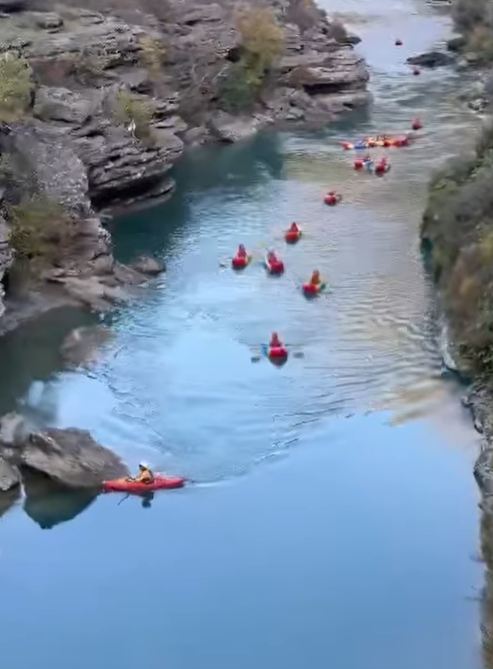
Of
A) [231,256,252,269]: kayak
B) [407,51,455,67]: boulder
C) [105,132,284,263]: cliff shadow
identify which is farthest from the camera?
[407,51,455,67]: boulder

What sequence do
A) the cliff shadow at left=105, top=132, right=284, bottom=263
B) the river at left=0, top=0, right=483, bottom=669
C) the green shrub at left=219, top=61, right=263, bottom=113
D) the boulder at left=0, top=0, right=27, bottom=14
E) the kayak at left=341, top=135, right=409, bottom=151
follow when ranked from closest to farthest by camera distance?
the river at left=0, top=0, right=483, bottom=669
the cliff shadow at left=105, top=132, right=284, bottom=263
the kayak at left=341, top=135, right=409, bottom=151
the boulder at left=0, top=0, right=27, bottom=14
the green shrub at left=219, top=61, right=263, bottom=113

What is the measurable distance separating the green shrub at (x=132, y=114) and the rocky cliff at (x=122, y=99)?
0.21ft

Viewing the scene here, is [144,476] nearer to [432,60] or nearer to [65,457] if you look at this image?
[65,457]

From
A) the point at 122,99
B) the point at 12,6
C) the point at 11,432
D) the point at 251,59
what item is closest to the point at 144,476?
the point at 11,432

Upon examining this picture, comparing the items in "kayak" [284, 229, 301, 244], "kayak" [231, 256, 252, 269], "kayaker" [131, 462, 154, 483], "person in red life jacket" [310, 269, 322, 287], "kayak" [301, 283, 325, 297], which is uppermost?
"kayaker" [131, 462, 154, 483]

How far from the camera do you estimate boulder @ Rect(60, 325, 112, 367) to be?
3534 centimetres

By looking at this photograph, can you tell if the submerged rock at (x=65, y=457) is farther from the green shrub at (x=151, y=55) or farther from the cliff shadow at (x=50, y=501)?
the green shrub at (x=151, y=55)

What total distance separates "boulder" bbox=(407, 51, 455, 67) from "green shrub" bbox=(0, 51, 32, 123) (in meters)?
31.7

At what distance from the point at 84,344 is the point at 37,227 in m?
6.07

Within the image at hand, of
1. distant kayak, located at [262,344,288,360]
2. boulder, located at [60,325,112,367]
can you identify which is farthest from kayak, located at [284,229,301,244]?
distant kayak, located at [262,344,288,360]

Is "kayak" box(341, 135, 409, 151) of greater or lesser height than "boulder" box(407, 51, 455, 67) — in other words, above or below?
above

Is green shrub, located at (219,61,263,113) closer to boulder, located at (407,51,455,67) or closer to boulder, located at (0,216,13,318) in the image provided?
boulder, located at (407,51,455,67)

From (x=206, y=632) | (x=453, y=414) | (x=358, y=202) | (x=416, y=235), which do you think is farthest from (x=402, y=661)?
(x=358, y=202)

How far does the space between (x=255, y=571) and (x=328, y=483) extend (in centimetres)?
368
